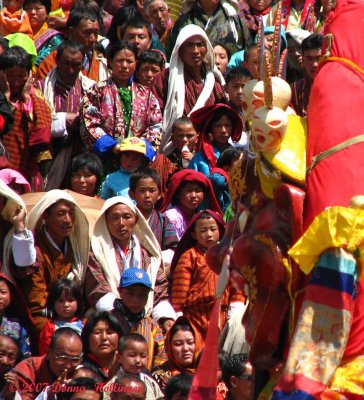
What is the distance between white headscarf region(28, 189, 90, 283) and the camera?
9102 mm

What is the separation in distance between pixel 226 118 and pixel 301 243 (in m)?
5.97

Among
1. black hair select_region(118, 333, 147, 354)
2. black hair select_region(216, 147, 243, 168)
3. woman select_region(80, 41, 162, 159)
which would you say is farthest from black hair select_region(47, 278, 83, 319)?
black hair select_region(216, 147, 243, 168)

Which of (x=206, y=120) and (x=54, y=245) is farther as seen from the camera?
(x=206, y=120)

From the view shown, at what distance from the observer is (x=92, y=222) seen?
31.4 ft

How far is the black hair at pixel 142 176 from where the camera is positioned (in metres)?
9.94

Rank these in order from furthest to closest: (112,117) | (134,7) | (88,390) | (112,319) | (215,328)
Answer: (134,7) < (112,117) < (112,319) < (88,390) < (215,328)

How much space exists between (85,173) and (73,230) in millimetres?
782

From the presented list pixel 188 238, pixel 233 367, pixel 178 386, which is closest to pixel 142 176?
pixel 188 238

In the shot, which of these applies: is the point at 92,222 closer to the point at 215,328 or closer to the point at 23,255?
the point at 23,255

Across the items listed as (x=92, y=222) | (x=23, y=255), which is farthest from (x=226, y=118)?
(x=23, y=255)

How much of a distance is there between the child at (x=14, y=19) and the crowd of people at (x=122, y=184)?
16 mm

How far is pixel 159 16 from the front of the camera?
1331cm

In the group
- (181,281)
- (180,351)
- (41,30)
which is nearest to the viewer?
(180,351)

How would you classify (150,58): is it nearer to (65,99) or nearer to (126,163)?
(65,99)
